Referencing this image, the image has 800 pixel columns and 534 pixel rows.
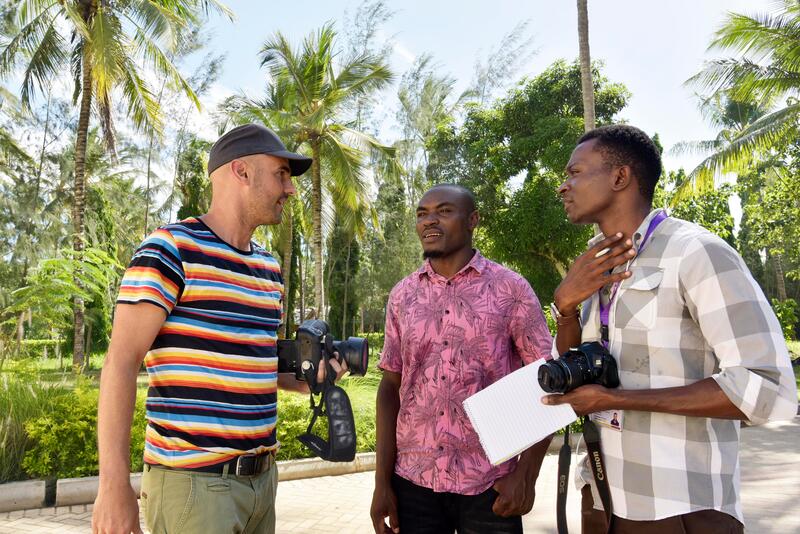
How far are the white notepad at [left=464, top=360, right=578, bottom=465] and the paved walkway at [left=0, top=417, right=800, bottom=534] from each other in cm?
379

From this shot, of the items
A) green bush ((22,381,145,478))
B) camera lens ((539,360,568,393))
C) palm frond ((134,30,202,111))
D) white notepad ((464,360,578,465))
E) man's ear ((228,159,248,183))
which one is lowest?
green bush ((22,381,145,478))

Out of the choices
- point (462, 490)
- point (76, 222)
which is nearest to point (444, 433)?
point (462, 490)

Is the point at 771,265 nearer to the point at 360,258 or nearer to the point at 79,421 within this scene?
the point at 360,258

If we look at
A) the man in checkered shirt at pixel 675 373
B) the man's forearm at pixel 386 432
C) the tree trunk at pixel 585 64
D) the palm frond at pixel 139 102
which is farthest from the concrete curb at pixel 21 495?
the palm frond at pixel 139 102

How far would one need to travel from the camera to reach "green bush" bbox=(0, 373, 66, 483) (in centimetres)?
598

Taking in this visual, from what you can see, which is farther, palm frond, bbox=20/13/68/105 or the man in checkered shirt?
palm frond, bbox=20/13/68/105

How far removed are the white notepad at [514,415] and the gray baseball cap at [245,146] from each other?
1209mm

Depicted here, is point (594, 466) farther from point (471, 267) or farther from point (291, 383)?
point (291, 383)

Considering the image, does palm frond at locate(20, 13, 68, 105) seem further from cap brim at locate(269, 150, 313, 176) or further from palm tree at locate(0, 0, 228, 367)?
cap brim at locate(269, 150, 313, 176)

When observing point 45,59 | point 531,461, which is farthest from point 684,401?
point 45,59

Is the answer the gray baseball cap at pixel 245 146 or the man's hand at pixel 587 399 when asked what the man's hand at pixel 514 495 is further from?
the gray baseball cap at pixel 245 146

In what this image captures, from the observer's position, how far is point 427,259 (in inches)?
116

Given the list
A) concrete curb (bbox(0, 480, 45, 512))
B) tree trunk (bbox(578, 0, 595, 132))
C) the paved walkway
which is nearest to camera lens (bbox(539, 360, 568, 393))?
the paved walkway

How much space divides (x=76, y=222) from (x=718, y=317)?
13712 mm
